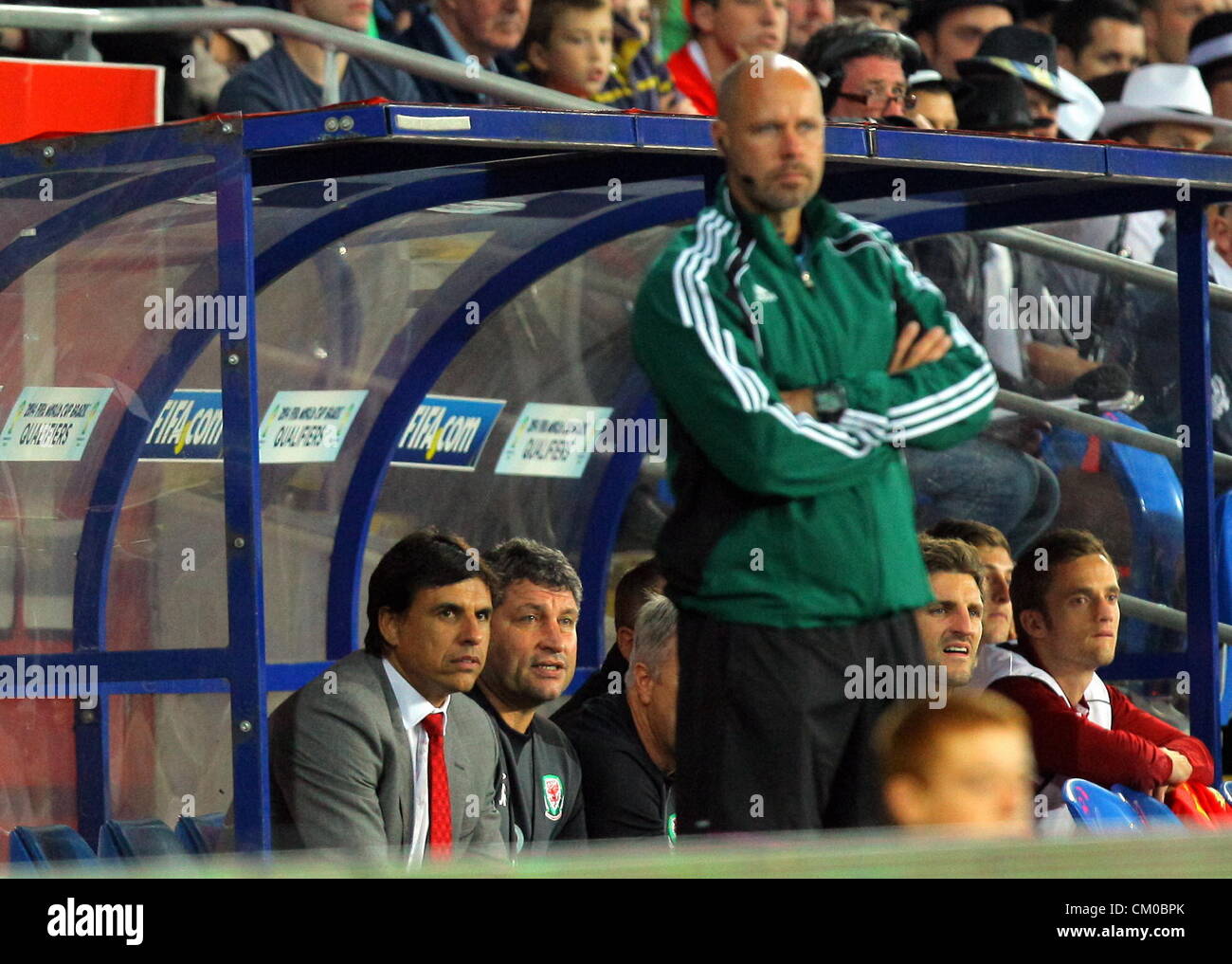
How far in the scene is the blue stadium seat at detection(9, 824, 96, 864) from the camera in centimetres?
497

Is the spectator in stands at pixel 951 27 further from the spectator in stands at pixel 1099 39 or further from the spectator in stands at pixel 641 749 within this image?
the spectator in stands at pixel 641 749

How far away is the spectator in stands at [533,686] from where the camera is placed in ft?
17.3

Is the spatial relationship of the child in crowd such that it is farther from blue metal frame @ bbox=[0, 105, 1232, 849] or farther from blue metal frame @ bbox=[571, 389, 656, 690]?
blue metal frame @ bbox=[0, 105, 1232, 849]

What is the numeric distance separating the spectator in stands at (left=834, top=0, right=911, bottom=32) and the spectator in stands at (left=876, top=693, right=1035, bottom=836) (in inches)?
265

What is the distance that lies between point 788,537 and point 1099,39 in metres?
6.87

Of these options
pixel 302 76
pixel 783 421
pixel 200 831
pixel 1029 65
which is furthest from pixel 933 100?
pixel 783 421

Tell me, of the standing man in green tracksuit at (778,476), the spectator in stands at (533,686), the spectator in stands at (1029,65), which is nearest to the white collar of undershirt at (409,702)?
the spectator in stands at (533,686)

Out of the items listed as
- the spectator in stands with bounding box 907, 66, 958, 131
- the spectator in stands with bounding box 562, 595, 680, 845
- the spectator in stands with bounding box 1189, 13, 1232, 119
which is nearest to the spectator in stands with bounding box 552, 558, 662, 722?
the spectator in stands with bounding box 562, 595, 680, 845

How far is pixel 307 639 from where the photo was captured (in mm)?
6461

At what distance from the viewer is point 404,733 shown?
4918mm

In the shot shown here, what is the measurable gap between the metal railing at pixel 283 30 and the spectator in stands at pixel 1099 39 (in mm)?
4408

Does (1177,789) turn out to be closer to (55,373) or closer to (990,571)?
(990,571)
